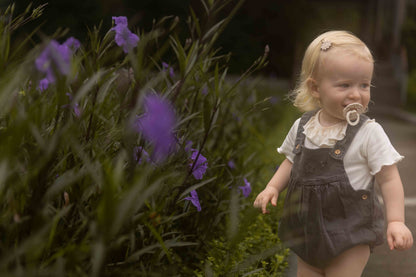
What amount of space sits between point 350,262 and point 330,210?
22cm

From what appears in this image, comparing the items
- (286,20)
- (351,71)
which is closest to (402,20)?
(286,20)

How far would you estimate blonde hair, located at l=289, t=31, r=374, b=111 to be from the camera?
221cm

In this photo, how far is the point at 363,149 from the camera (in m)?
2.18

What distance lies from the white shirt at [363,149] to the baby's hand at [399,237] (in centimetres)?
22

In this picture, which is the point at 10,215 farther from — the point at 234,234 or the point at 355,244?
the point at 355,244

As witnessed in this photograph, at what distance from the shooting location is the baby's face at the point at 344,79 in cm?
217

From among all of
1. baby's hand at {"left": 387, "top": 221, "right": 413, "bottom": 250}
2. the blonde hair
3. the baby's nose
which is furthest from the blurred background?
baby's hand at {"left": 387, "top": 221, "right": 413, "bottom": 250}

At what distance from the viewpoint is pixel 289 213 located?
2.31 meters

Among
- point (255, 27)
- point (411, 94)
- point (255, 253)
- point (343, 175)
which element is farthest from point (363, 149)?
point (411, 94)

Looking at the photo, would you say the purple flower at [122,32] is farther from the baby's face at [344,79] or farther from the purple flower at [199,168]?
the baby's face at [344,79]

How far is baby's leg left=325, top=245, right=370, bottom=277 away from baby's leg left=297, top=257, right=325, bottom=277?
0.11 meters

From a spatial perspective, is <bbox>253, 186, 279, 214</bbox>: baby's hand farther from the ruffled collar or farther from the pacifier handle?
the pacifier handle

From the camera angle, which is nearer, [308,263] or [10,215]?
[10,215]

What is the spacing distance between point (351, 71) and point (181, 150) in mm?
720
